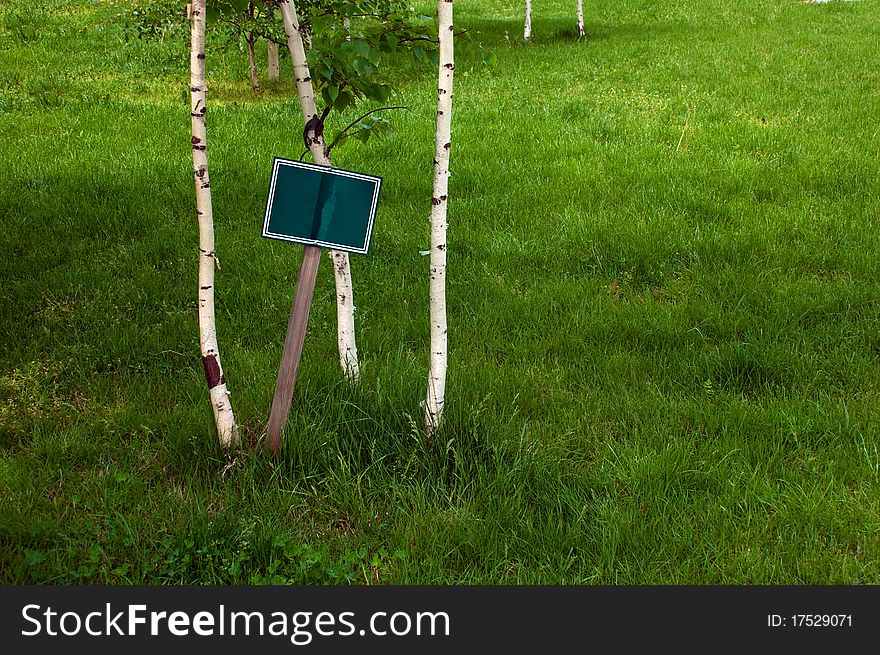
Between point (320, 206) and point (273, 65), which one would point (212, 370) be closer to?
point (320, 206)

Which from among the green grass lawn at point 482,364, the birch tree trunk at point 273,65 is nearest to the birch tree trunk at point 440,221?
the green grass lawn at point 482,364

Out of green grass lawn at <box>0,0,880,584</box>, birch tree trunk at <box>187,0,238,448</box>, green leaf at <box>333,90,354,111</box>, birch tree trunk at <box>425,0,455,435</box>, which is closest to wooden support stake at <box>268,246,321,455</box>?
green grass lawn at <box>0,0,880,584</box>

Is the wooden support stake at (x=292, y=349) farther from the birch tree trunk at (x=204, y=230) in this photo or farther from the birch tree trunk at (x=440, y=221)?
the birch tree trunk at (x=440, y=221)

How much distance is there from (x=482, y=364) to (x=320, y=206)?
5.15 feet

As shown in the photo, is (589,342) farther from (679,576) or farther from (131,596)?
(131,596)

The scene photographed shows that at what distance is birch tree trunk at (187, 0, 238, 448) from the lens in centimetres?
331

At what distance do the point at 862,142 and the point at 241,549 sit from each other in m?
8.16

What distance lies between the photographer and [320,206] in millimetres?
3521

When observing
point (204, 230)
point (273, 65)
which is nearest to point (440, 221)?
point (204, 230)

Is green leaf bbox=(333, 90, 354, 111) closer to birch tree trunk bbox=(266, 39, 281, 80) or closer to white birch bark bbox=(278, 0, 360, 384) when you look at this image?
white birch bark bbox=(278, 0, 360, 384)

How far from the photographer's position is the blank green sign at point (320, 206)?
11.4ft

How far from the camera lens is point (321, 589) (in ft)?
9.39

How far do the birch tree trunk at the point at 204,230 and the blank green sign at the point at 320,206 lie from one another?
26cm

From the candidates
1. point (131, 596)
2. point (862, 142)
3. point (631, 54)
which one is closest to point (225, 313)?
point (131, 596)
